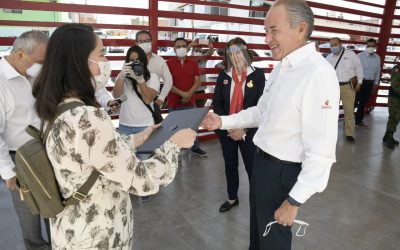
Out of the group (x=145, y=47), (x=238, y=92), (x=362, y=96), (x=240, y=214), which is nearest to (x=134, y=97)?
(x=145, y=47)

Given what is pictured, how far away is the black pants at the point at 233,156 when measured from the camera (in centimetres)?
299

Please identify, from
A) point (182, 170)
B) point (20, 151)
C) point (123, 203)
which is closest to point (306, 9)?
point (123, 203)

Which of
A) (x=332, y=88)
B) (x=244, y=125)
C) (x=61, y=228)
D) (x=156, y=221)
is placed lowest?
(x=156, y=221)

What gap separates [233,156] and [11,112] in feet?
6.36

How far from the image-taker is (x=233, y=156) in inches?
125

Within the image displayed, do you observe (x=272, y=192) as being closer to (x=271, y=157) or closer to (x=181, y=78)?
(x=271, y=157)

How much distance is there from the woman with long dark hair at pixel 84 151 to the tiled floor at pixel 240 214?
4.66 feet

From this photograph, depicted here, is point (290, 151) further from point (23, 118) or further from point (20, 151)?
point (23, 118)

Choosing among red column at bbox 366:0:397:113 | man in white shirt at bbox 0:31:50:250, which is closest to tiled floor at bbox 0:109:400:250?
man in white shirt at bbox 0:31:50:250

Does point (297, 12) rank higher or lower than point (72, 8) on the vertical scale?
lower

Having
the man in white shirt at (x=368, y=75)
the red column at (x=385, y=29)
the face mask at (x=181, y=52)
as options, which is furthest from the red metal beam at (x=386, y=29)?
the face mask at (x=181, y=52)

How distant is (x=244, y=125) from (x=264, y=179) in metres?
0.52

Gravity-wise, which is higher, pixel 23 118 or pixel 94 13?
pixel 94 13

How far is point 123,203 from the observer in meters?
1.41
